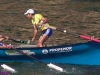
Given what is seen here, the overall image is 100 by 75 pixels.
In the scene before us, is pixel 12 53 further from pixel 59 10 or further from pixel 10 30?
pixel 59 10

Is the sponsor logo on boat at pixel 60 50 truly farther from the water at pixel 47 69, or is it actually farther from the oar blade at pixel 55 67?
the water at pixel 47 69

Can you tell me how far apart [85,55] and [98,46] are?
0.96 m

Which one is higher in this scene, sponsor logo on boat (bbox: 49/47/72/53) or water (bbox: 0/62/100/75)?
sponsor logo on boat (bbox: 49/47/72/53)

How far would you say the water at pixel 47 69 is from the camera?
23.4 m

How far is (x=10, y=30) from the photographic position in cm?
3741

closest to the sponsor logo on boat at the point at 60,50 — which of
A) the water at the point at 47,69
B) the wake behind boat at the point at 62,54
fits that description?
the wake behind boat at the point at 62,54

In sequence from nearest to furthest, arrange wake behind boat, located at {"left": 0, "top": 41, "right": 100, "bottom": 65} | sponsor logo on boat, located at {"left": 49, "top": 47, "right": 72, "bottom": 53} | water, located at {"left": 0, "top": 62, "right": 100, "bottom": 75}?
water, located at {"left": 0, "top": 62, "right": 100, "bottom": 75} < wake behind boat, located at {"left": 0, "top": 41, "right": 100, "bottom": 65} < sponsor logo on boat, located at {"left": 49, "top": 47, "right": 72, "bottom": 53}

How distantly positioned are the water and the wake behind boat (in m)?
0.30

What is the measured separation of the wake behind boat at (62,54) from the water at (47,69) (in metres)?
0.30

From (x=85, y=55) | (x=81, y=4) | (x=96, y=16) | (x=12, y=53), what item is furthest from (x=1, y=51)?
(x=81, y=4)

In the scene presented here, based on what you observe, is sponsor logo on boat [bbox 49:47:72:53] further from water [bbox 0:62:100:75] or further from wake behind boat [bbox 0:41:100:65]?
water [bbox 0:62:100:75]

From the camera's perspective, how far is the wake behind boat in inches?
937

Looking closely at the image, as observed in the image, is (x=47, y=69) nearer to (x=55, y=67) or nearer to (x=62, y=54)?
(x=55, y=67)

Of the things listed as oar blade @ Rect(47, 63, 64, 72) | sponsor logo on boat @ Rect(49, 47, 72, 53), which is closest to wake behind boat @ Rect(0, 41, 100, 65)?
sponsor logo on boat @ Rect(49, 47, 72, 53)
